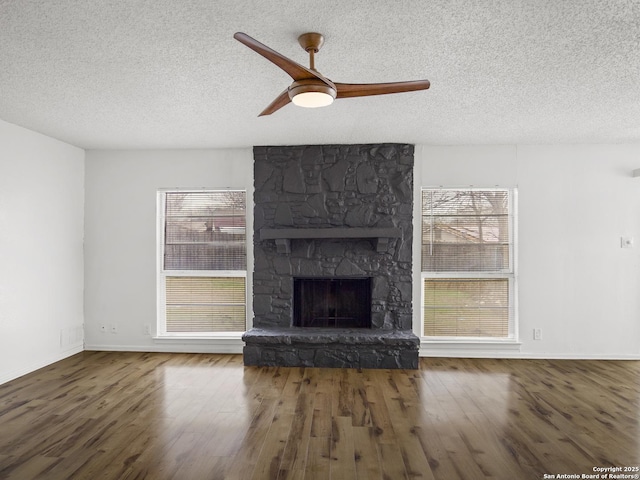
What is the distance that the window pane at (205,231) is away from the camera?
5.21 metres

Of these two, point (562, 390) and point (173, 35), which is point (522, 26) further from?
point (562, 390)

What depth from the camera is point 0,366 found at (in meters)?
3.98

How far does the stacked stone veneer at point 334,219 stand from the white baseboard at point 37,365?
7.17 feet

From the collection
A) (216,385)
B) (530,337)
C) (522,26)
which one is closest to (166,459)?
(216,385)

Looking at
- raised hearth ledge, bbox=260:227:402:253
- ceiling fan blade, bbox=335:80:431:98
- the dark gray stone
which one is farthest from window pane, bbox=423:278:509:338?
ceiling fan blade, bbox=335:80:431:98

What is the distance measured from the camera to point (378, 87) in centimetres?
235

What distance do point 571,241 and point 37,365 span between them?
605cm

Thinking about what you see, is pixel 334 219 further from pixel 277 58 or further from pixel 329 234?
pixel 277 58

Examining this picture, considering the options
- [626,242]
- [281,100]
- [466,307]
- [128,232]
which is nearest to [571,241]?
[626,242]

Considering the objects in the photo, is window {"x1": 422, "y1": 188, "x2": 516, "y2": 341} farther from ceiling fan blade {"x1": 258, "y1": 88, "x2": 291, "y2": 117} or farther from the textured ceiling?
ceiling fan blade {"x1": 258, "y1": 88, "x2": 291, "y2": 117}

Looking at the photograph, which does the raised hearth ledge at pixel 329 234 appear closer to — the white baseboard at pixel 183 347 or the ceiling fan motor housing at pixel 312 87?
the white baseboard at pixel 183 347

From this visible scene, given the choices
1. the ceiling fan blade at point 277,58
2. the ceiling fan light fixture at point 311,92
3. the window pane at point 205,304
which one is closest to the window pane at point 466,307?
the window pane at point 205,304

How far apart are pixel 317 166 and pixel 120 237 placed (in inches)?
102

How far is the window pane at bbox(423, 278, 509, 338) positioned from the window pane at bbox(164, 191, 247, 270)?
2333mm
